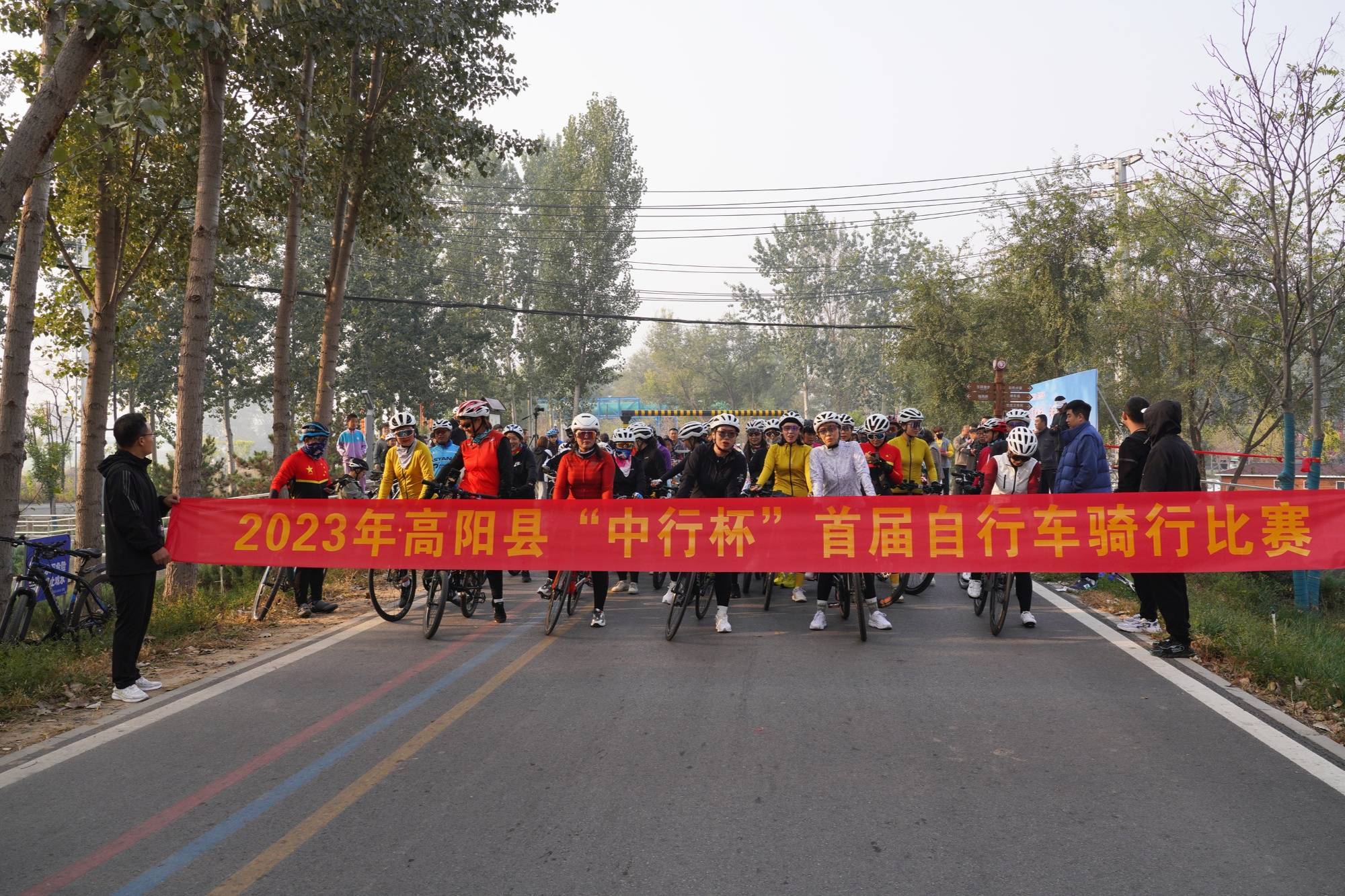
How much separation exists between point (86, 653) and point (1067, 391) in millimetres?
16766

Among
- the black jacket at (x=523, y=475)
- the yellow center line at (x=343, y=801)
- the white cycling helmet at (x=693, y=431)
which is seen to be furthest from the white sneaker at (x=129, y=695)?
the black jacket at (x=523, y=475)

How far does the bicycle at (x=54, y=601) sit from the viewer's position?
8.67m

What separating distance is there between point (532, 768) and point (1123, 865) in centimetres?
283

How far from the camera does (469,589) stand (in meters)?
10.6

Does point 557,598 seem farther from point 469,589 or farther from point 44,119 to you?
point 44,119

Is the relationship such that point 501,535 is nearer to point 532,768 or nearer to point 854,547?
point 854,547

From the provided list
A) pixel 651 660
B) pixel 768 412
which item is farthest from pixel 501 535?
pixel 768 412

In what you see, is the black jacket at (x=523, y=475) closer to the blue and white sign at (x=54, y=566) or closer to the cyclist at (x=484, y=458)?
the cyclist at (x=484, y=458)

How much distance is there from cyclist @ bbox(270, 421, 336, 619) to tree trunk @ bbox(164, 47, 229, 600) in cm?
145

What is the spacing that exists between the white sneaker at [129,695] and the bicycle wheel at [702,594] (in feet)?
16.0

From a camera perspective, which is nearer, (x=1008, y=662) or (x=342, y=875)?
(x=342, y=875)

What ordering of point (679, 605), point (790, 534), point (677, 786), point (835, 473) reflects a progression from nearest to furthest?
1. point (677, 786)
2. point (790, 534)
3. point (679, 605)
4. point (835, 473)

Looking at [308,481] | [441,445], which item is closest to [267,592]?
[308,481]

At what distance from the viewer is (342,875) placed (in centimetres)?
418
